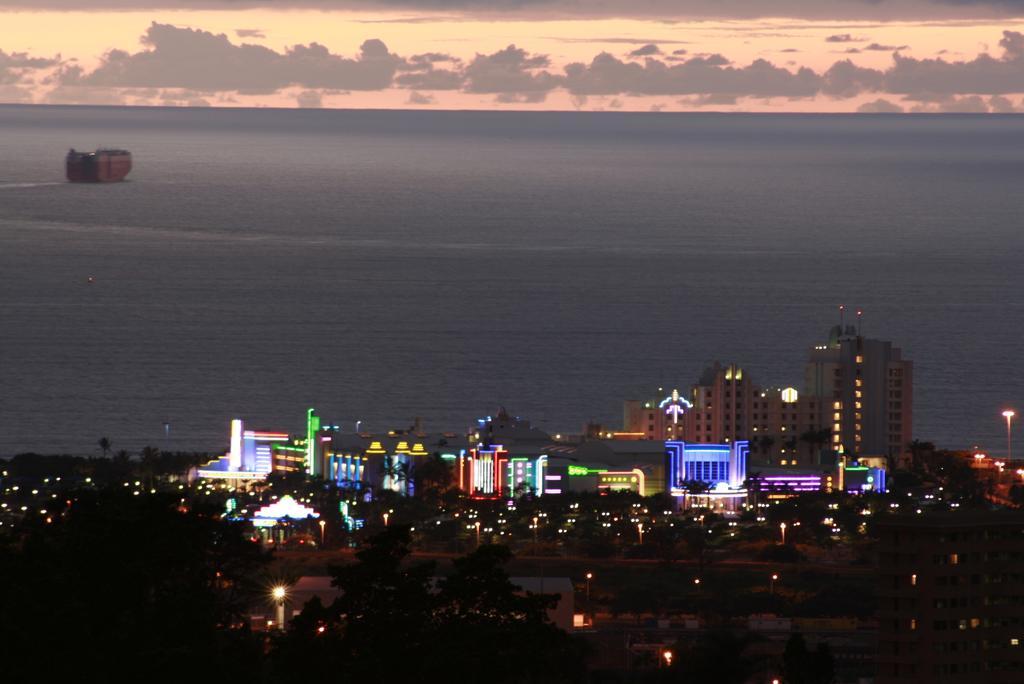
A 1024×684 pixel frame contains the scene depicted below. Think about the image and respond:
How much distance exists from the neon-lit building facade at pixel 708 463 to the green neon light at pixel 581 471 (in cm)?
182

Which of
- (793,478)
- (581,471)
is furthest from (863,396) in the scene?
(581,471)

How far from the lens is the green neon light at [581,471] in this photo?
204 ft

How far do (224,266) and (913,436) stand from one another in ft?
216

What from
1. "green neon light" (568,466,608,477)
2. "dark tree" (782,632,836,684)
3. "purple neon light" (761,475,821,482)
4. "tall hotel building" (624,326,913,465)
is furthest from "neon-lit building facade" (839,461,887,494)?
"dark tree" (782,632,836,684)

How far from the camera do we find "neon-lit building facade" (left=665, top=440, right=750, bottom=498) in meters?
63.1

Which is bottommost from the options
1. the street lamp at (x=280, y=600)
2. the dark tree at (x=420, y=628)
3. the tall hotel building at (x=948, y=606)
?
the street lamp at (x=280, y=600)

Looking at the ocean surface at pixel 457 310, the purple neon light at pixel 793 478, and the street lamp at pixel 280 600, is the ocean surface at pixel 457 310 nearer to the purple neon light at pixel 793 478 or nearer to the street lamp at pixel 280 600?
the purple neon light at pixel 793 478

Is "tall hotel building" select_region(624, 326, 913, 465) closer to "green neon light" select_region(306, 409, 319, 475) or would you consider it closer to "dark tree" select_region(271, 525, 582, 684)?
"green neon light" select_region(306, 409, 319, 475)

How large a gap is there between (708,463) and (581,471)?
3.21 metres

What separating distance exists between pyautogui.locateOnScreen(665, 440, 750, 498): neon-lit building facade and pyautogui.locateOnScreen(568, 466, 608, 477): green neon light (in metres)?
1.82

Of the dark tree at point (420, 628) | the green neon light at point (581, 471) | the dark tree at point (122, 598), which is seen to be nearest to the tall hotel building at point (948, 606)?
the dark tree at point (420, 628)

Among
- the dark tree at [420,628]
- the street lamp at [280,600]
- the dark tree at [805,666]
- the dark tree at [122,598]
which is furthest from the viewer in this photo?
the street lamp at [280,600]

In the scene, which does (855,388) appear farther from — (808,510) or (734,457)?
(808,510)

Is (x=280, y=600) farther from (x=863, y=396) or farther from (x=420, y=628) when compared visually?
(x=863, y=396)
